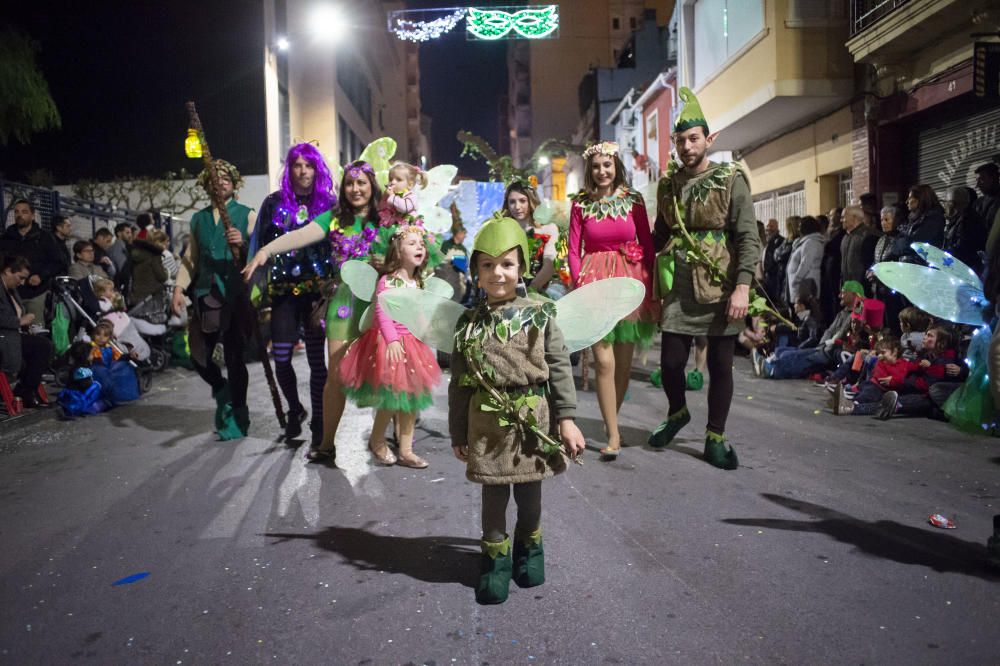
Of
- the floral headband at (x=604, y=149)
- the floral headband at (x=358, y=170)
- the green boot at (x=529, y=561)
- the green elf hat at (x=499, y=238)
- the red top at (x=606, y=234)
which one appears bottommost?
the green boot at (x=529, y=561)

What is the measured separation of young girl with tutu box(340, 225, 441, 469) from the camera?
5012mm

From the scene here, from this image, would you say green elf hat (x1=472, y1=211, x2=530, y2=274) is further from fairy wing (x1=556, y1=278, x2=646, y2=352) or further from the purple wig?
the purple wig

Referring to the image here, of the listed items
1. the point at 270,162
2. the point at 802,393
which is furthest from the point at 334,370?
the point at 270,162

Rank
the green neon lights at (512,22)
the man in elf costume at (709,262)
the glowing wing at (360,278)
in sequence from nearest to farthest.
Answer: the glowing wing at (360,278) → the man in elf costume at (709,262) → the green neon lights at (512,22)

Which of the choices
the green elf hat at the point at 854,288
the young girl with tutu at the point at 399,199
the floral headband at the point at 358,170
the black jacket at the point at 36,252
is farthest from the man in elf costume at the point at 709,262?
the black jacket at the point at 36,252

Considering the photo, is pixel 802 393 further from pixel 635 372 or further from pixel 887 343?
pixel 635 372

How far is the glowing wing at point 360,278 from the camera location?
184 inches

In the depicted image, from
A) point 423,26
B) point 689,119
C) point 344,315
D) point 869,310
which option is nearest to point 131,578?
point 344,315

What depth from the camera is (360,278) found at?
482cm

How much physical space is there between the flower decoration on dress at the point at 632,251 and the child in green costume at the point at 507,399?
7.44 feet

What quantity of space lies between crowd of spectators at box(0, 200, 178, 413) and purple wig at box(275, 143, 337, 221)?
3.74 metres

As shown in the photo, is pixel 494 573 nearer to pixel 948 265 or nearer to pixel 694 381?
pixel 948 265

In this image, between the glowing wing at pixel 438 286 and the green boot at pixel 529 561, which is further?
the glowing wing at pixel 438 286

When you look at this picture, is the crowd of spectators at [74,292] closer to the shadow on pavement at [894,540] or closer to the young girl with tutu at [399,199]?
the young girl with tutu at [399,199]
